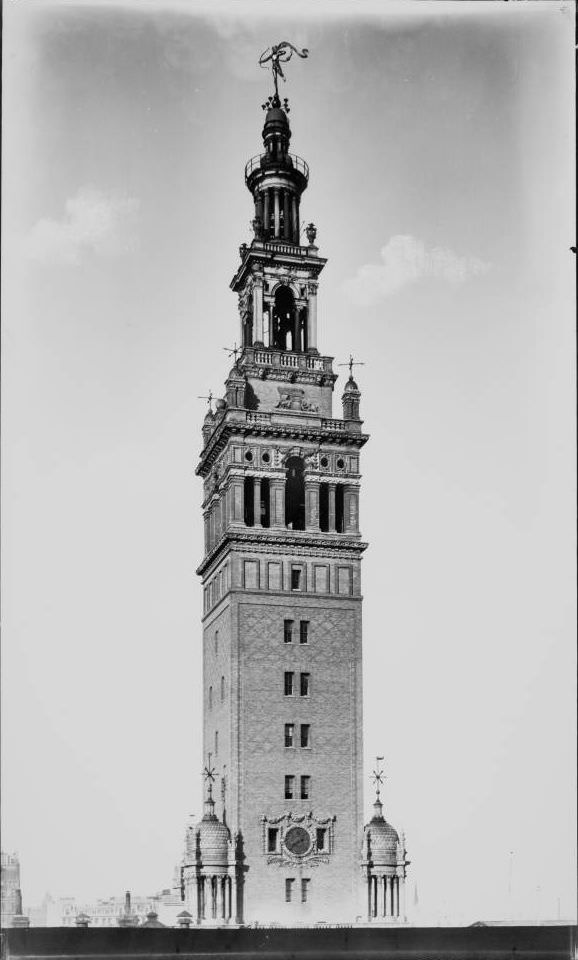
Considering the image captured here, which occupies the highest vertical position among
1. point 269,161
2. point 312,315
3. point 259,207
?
point 269,161

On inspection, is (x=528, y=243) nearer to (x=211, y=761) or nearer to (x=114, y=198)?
(x=114, y=198)

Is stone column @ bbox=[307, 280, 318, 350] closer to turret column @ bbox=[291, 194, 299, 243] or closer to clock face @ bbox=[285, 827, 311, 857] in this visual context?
turret column @ bbox=[291, 194, 299, 243]

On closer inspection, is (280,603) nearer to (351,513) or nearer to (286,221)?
(351,513)

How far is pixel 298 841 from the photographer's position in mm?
68812

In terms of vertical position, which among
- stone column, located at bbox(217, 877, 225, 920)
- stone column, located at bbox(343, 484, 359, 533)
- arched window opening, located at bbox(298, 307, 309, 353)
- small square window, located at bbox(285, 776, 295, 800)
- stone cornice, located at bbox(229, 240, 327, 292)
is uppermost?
stone cornice, located at bbox(229, 240, 327, 292)

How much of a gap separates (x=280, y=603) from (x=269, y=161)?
18.0m

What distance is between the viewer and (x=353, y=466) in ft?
243

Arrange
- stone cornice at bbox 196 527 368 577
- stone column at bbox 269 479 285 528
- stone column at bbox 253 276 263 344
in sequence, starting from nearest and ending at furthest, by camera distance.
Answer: stone cornice at bbox 196 527 368 577 < stone column at bbox 269 479 285 528 < stone column at bbox 253 276 263 344

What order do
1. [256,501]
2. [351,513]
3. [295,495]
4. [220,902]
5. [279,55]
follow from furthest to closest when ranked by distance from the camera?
[295,495] < [351,513] < [256,501] < [220,902] < [279,55]

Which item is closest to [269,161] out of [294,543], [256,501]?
[256,501]

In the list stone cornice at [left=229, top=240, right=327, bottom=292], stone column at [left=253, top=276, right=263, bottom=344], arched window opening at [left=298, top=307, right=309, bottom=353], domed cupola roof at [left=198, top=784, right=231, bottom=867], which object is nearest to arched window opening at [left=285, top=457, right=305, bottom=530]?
arched window opening at [left=298, top=307, right=309, bottom=353]

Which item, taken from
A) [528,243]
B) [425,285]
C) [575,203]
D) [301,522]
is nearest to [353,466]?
[301,522]

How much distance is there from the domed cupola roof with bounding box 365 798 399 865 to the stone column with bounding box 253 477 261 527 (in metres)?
13.0

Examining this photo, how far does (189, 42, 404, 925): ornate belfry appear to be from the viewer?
68.5 m
